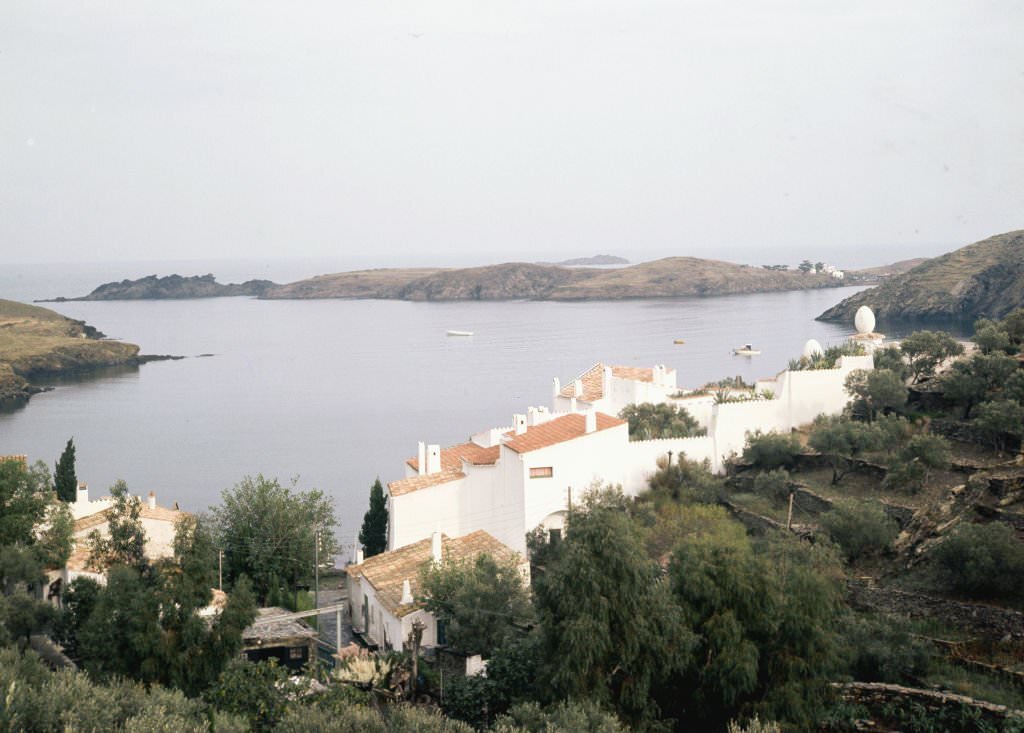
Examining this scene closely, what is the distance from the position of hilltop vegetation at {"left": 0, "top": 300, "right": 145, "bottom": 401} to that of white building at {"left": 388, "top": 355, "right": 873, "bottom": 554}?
46.1 meters

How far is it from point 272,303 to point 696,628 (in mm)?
134260

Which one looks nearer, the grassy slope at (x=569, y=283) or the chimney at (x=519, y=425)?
the chimney at (x=519, y=425)

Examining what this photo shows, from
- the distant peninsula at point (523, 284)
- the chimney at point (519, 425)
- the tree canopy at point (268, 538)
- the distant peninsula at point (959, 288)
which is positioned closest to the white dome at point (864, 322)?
the chimney at point (519, 425)

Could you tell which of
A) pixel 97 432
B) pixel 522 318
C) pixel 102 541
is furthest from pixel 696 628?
pixel 522 318

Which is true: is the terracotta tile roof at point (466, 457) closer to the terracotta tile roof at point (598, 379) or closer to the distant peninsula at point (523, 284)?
the terracotta tile roof at point (598, 379)

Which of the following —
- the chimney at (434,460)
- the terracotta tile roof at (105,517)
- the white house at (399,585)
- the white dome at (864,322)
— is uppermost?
the white dome at (864,322)

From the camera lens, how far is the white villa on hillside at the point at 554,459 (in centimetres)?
1988

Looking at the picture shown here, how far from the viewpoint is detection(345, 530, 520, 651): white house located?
50.2 feet

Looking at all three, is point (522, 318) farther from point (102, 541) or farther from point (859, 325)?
point (102, 541)

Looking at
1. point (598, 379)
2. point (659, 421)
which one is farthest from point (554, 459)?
point (598, 379)

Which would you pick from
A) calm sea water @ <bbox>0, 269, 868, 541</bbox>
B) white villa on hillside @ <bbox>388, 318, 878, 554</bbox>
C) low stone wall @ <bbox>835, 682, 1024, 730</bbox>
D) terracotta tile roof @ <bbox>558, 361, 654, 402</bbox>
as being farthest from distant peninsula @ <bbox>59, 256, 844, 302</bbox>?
low stone wall @ <bbox>835, 682, 1024, 730</bbox>

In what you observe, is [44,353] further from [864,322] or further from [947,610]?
[947,610]

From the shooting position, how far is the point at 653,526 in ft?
63.5

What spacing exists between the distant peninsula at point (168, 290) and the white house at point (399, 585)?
13557 centimetres
